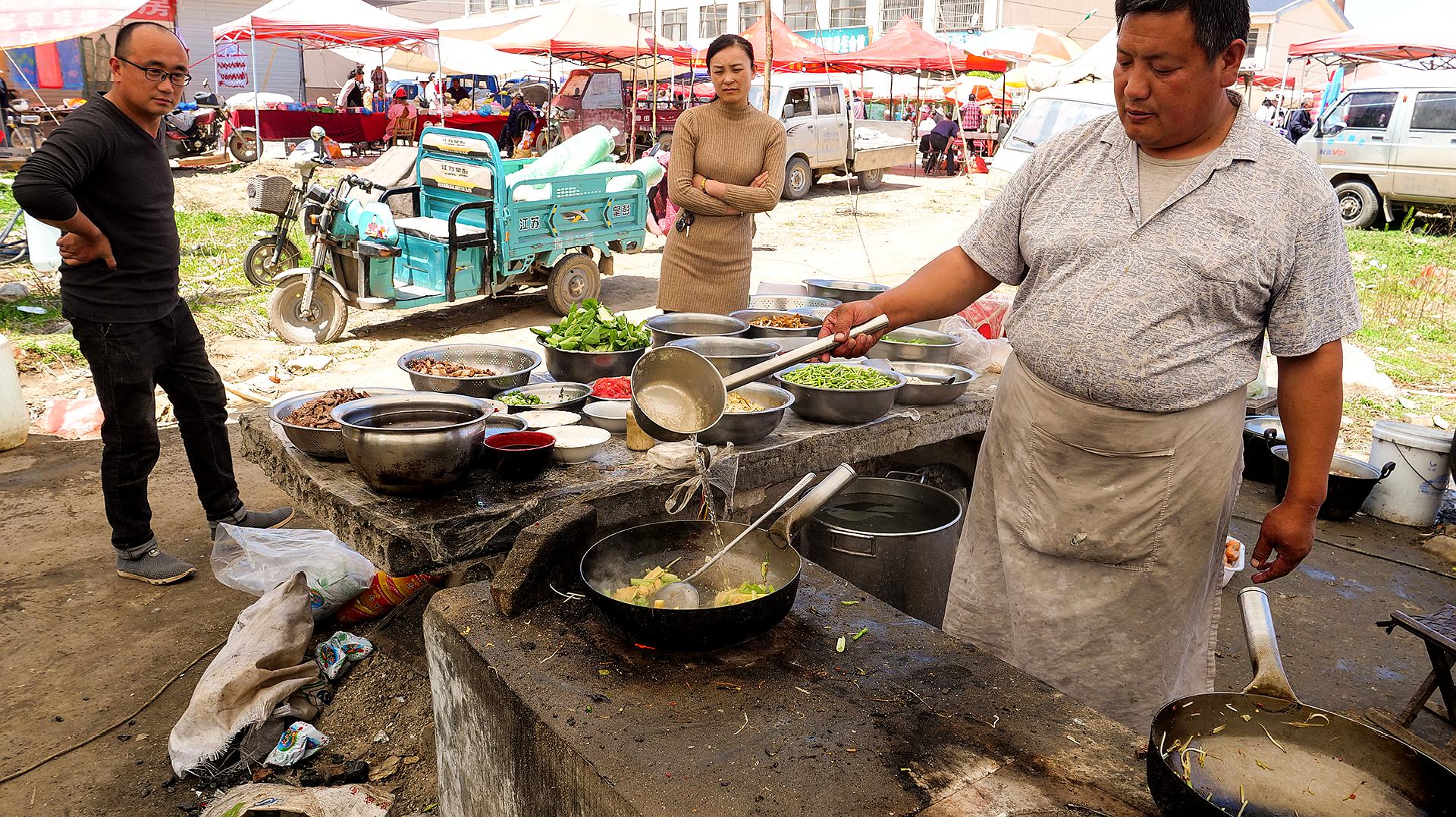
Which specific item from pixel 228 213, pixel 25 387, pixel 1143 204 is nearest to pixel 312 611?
pixel 1143 204

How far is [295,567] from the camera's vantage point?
347cm

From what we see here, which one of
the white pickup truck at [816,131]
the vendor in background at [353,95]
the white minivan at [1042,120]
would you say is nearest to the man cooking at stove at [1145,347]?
the white minivan at [1042,120]

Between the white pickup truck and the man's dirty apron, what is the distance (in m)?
14.1

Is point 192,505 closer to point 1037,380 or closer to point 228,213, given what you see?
point 1037,380

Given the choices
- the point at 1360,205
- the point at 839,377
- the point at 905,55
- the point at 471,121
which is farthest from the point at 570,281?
the point at 905,55

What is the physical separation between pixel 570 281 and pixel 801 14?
29923 millimetres

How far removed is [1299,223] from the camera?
6.29 ft

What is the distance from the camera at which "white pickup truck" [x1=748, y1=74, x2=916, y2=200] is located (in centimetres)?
1630

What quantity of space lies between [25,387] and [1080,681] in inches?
278

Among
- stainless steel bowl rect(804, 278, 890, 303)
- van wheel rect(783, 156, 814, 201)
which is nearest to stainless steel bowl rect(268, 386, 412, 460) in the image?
stainless steel bowl rect(804, 278, 890, 303)

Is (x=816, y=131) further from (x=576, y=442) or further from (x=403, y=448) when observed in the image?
(x=403, y=448)

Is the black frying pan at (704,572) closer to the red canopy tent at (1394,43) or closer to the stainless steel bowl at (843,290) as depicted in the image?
the stainless steel bowl at (843,290)

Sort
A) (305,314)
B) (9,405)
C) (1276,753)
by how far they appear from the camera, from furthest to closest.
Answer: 1. (305,314)
2. (9,405)
3. (1276,753)

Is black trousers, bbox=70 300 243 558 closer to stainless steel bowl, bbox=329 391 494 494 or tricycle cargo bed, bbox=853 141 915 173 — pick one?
stainless steel bowl, bbox=329 391 494 494
